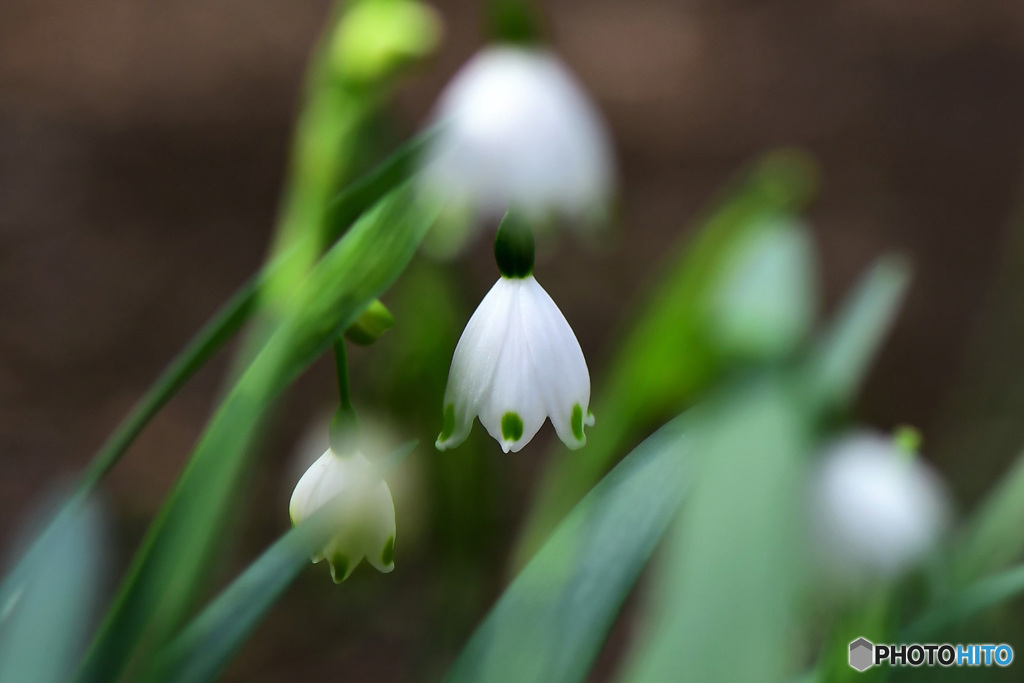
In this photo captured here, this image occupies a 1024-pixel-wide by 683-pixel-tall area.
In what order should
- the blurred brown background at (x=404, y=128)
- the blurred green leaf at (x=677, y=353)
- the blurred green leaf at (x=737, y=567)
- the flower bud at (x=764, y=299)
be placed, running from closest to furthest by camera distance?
the blurred green leaf at (x=737, y=567)
the flower bud at (x=764, y=299)
the blurred green leaf at (x=677, y=353)
the blurred brown background at (x=404, y=128)

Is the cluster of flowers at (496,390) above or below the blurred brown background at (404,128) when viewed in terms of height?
below

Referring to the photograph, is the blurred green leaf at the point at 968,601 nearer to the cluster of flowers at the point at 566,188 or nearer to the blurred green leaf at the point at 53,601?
the cluster of flowers at the point at 566,188

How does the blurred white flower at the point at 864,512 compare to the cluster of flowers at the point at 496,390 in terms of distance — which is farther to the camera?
the blurred white flower at the point at 864,512

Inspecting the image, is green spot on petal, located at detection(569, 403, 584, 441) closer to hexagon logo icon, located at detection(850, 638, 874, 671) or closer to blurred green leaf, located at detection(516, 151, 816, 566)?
hexagon logo icon, located at detection(850, 638, 874, 671)

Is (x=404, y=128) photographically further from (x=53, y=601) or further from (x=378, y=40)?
(x=53, y=601)

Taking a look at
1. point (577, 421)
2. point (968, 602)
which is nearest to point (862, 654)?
point (968, 602)

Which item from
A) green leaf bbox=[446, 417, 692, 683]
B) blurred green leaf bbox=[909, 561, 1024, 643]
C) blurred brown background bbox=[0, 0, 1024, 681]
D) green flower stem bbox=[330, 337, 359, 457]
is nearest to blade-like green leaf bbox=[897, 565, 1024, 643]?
blurred green leaf bbox=[909, 561, 1024, 643]

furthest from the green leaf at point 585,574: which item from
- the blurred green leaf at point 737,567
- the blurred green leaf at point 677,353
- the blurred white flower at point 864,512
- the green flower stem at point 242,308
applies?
the blurred white flower at point 864,512
